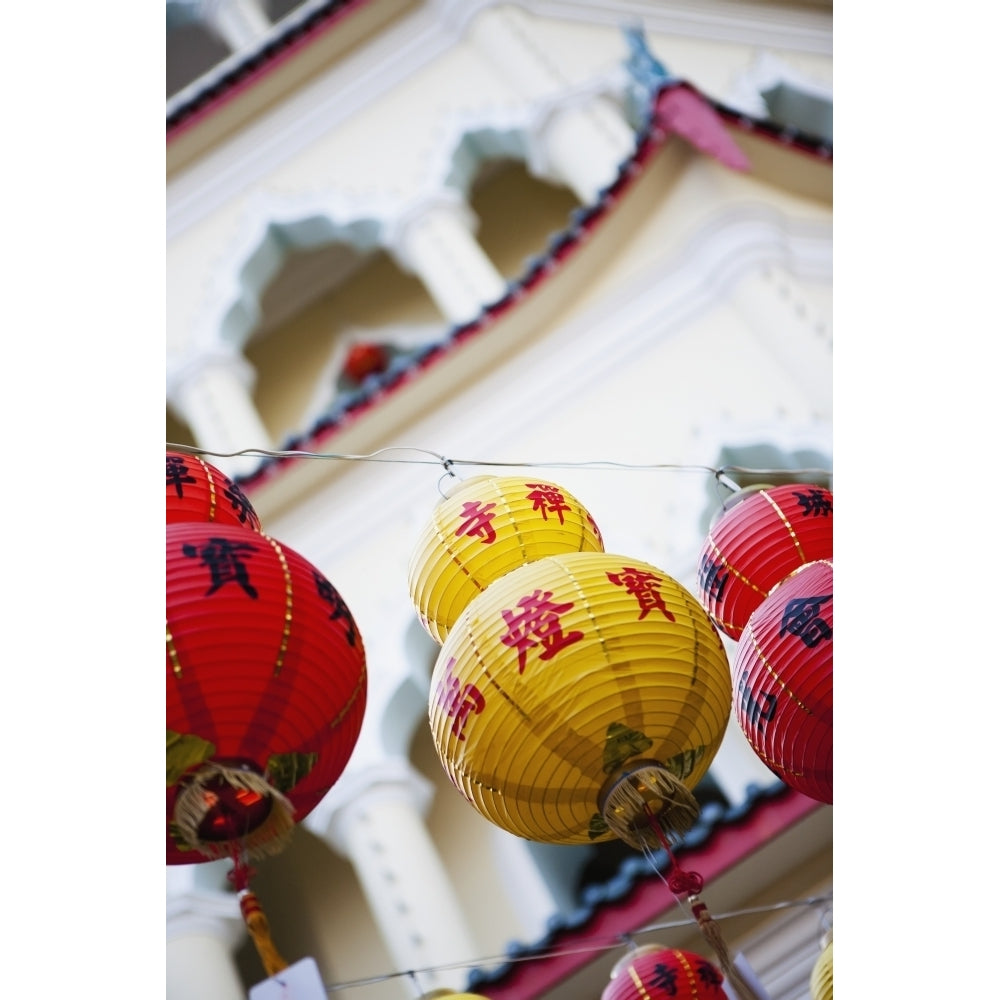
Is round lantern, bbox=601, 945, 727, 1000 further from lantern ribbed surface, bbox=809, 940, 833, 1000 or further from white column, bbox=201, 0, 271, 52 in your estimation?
white column, bbox=201, 0, 271, 52

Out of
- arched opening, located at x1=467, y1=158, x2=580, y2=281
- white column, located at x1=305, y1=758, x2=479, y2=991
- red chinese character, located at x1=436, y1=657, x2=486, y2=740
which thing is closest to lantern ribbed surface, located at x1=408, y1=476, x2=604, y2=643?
red chinese character, located at x1=436, y1=657, x2=486, y2=740

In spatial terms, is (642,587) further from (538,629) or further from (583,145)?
(583,145)

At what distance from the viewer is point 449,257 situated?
24.6ft

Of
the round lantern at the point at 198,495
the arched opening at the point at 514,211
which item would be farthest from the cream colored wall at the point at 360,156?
the round lantern at the point at 198,495

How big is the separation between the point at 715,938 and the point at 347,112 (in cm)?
719

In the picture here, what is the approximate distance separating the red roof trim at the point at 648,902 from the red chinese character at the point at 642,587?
1.97 meters

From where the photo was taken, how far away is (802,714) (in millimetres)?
2777

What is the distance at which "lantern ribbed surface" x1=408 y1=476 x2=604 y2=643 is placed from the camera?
3.04 m

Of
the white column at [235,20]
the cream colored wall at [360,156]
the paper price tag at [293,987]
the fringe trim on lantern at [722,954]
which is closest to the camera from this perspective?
the paper price tag at [293,987]

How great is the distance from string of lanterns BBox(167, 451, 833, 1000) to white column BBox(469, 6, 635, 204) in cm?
485

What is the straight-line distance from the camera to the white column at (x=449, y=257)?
7293 mm

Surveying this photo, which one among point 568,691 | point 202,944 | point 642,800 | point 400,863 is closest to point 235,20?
point 400,863

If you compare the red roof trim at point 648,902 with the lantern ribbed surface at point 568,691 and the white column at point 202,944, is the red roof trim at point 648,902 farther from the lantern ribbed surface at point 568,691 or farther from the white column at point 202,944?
the lantern ribbed surface at point 568,691
